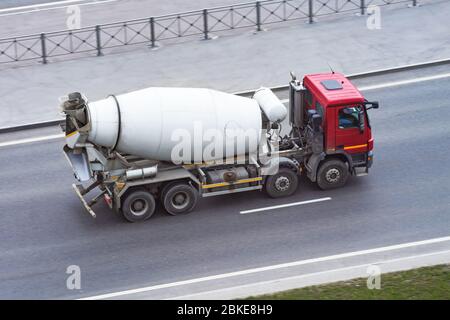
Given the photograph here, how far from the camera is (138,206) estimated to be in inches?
925

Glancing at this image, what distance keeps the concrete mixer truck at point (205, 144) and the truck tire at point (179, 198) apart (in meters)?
0.02

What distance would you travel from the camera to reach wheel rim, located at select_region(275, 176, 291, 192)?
957 inches

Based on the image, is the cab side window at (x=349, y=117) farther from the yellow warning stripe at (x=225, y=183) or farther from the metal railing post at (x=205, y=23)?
the metal railing post at (x=205, y=23)

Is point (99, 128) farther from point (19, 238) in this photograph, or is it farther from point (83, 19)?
point (83, 19)

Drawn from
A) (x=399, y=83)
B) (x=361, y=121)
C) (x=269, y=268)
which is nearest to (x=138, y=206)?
(x=269, y=268)

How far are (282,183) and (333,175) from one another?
1.39 m

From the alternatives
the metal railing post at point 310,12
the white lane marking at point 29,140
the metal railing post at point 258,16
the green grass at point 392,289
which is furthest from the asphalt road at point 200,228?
the metal railing post at point 310,12

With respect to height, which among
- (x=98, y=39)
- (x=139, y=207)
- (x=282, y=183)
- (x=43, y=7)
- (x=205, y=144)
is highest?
(x=43, y=7)

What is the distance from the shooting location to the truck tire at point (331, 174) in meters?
24.6

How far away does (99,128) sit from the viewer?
22.3 m

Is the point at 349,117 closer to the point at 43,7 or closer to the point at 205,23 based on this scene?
the point at 205,23

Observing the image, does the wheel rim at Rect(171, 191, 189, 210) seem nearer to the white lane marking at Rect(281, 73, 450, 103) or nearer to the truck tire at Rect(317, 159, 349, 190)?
the truck tire at Rect(317, 159, 349, 190)
